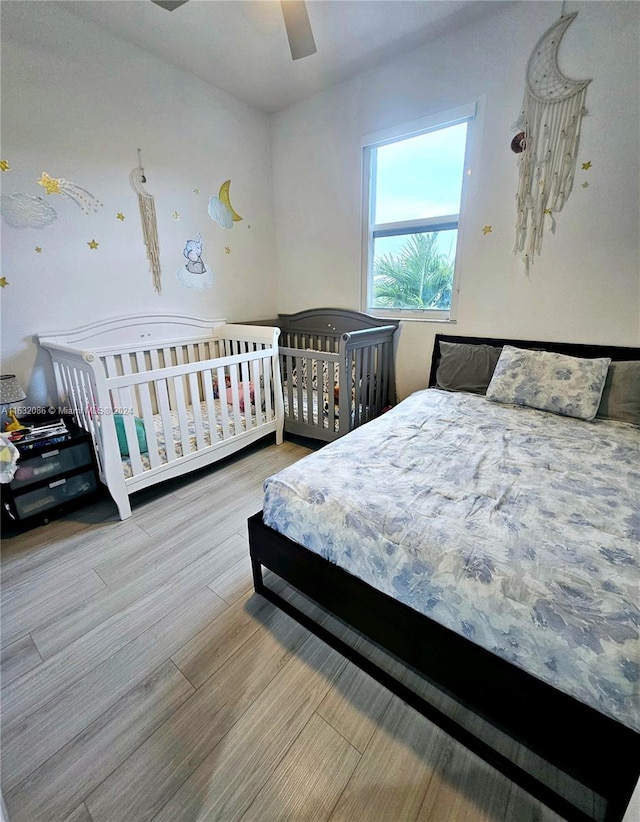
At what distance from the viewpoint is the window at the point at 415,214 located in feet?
7.93

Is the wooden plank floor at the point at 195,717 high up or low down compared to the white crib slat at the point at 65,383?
down

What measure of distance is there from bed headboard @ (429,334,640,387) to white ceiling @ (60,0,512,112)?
1.89 m

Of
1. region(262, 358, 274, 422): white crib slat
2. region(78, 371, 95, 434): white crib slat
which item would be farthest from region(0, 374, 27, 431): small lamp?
region(262, 358, 274, 422): white crib slat

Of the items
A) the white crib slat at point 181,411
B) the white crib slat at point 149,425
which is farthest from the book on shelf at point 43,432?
the white crib slat at point 181,411

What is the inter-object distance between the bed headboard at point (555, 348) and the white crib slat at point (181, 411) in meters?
1.81

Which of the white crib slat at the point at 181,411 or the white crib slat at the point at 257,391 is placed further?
the white crib slat at the point at 257,391

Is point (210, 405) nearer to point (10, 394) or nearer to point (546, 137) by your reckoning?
point (10, 394)

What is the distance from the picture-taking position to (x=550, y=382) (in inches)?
78.6

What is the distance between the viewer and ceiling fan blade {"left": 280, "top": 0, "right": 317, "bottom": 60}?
1.29 metres

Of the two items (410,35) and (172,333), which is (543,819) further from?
(410,35)

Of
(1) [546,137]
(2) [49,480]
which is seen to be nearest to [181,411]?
(2) [49,480]

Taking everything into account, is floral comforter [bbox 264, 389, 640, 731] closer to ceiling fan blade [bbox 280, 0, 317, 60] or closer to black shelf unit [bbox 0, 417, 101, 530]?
black shelf unit [bbox 0, 417, 101, 530]

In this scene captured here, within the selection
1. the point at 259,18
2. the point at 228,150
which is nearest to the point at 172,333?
the point at 228,150

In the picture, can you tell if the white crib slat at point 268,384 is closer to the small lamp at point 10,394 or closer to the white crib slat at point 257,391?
the white crib slat at point 257,391
